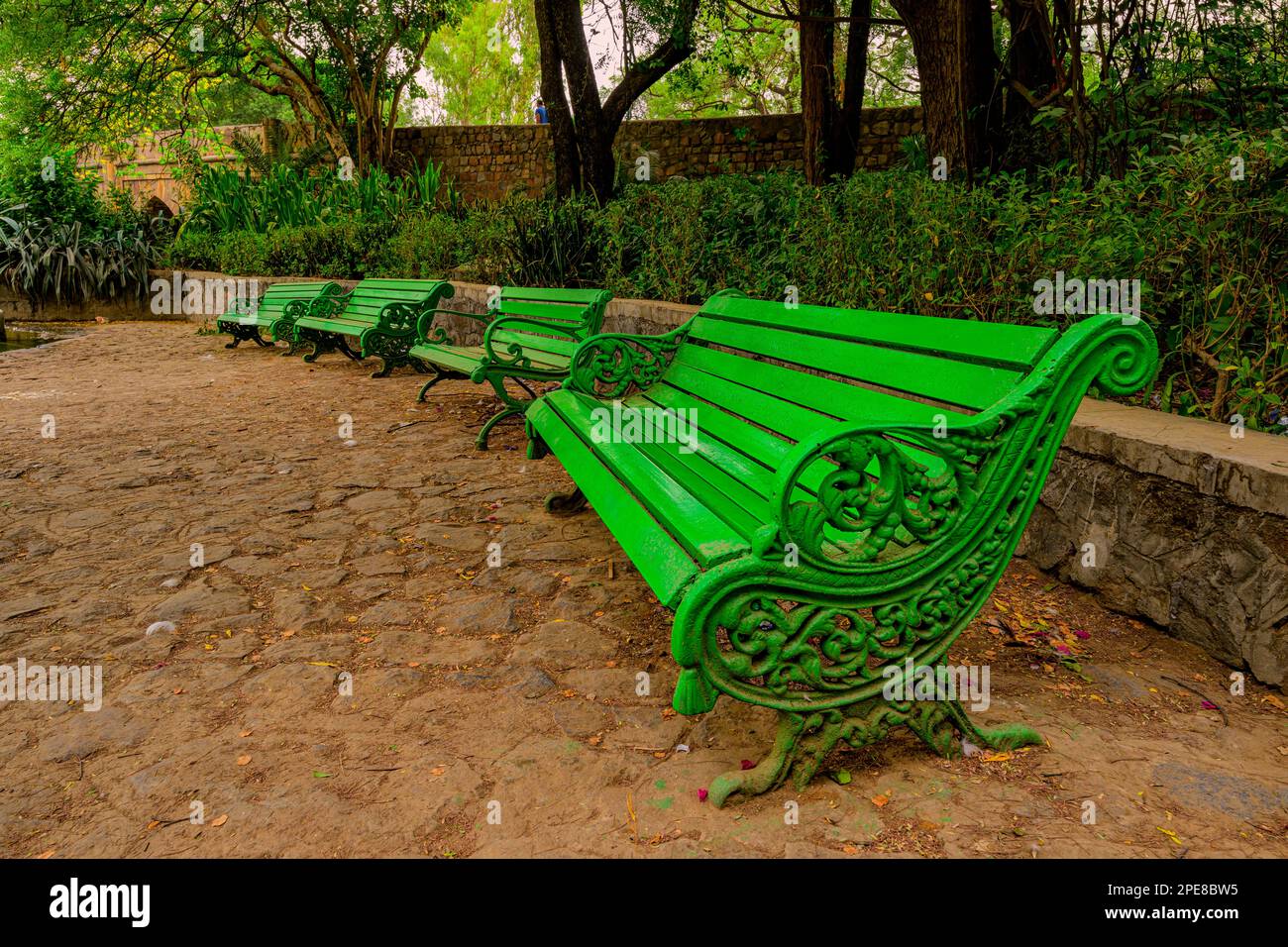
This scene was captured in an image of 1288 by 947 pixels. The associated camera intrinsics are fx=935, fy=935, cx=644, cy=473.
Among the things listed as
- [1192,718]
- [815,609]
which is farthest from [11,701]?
[1192,718]

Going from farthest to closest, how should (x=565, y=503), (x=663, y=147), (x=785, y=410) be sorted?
(x=663, y=147) < (x=565, y=503) < (x=785, y=410)

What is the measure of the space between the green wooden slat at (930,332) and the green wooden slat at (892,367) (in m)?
0.03

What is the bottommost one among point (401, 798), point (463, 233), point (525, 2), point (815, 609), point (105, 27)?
point (401, 798)

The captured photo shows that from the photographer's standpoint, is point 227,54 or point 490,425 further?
point 227,54

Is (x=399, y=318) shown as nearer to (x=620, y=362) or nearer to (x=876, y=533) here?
(x=620, y=362)

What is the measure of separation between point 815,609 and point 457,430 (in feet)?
15.1

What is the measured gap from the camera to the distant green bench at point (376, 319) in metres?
8.48

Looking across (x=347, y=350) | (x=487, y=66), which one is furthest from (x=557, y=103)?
(x=487, y=66)

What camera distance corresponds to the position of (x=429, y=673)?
2922mm

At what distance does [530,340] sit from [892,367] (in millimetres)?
4098

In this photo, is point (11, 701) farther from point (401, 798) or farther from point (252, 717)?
point (401, 798)

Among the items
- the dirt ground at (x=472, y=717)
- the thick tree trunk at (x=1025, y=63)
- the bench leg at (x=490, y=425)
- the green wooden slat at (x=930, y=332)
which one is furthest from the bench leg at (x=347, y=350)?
the green wooden slat at (x=930, y=332)

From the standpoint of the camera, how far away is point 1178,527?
2922 mm

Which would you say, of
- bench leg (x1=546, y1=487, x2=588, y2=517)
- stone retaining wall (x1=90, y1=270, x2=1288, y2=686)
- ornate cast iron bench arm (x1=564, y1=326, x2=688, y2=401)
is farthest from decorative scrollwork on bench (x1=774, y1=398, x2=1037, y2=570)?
bench leg (x1=546, y1=487, x2=588, y2=517)
